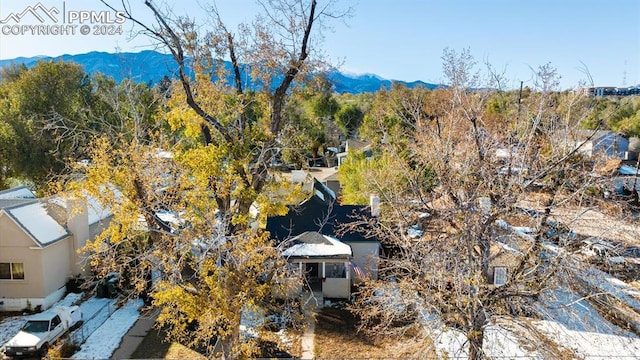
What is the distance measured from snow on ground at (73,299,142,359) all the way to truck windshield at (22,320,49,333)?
1197mm

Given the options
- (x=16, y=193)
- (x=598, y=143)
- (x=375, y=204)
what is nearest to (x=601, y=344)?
(x=598, y=143)

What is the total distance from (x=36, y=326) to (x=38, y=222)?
14.8 ft

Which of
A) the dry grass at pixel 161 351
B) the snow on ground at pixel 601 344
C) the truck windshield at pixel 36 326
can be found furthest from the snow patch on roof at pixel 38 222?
the snow on ground at pixel 601 344

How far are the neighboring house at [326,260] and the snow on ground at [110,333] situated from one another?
5533 mm

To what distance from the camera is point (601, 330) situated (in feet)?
44.0

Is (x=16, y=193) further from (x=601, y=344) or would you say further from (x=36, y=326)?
(x=601, y=344)

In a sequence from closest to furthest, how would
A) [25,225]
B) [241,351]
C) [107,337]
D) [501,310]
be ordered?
[501,310] < [241,351] < [107,337] < [25,225]

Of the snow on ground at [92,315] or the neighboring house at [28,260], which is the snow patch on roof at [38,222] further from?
the snow on ground at [92,315]

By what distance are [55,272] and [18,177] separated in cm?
1409

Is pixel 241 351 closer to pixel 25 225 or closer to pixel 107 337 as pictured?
pixel 107 337

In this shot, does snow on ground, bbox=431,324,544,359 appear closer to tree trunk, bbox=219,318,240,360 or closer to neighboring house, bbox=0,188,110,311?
tree trunk, bbox=219,318,240,360

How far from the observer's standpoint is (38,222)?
50.6ft

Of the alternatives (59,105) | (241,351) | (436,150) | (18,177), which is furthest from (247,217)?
(18,177)

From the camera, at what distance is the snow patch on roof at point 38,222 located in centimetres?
1470
